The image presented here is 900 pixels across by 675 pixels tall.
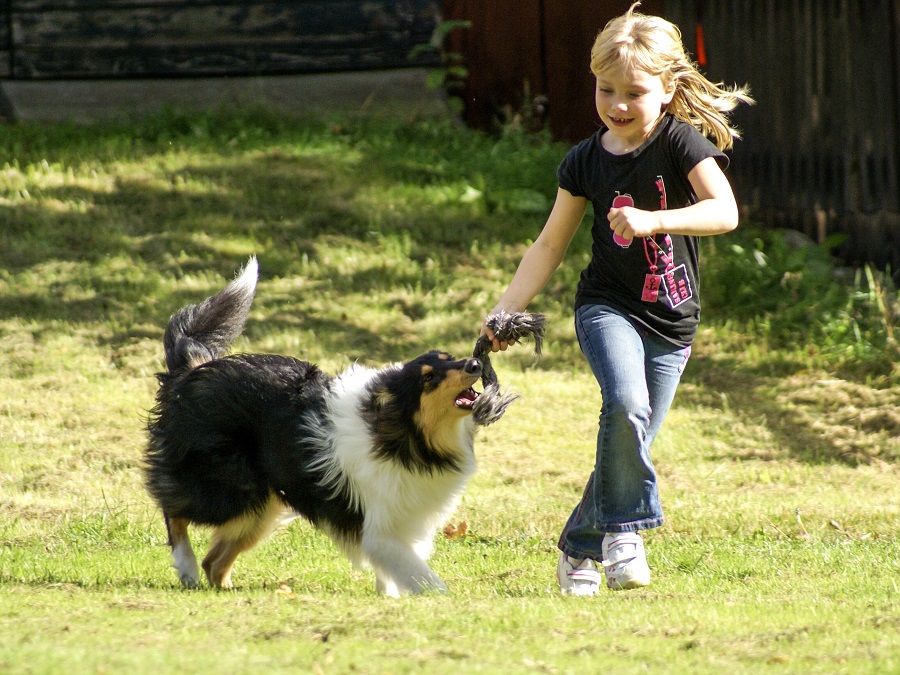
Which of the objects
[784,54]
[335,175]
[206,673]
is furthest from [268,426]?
[784,54]

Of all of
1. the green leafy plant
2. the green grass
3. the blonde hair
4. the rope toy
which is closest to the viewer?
the green grass

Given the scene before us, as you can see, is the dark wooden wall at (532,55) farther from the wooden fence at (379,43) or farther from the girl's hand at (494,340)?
the girl's hand at (494,340)

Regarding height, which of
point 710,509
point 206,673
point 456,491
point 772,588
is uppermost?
point 206,673

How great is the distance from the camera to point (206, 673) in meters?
2.89

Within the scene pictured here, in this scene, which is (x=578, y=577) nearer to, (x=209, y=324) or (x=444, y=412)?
(x=444, y=412)

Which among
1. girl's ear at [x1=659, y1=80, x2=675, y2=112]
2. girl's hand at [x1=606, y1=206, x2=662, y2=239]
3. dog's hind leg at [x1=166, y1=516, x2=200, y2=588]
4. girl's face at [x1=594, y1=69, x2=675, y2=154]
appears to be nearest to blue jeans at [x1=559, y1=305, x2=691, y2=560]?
girl's hand at [x1=606, y1=206, x2=662, y2=239]

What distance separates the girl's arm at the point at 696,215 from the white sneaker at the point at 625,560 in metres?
1.14

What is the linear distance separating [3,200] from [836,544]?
7951mm

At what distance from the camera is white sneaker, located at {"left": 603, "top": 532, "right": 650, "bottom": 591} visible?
4238mm

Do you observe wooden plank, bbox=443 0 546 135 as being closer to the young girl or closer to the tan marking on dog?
the young girl

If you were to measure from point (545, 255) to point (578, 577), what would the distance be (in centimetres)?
127

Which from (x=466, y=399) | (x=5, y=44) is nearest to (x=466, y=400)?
(x=466, y=399)

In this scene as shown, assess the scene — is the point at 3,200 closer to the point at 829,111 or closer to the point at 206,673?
the point at 829,111

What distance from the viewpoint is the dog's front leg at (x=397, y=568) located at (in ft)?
14.9
